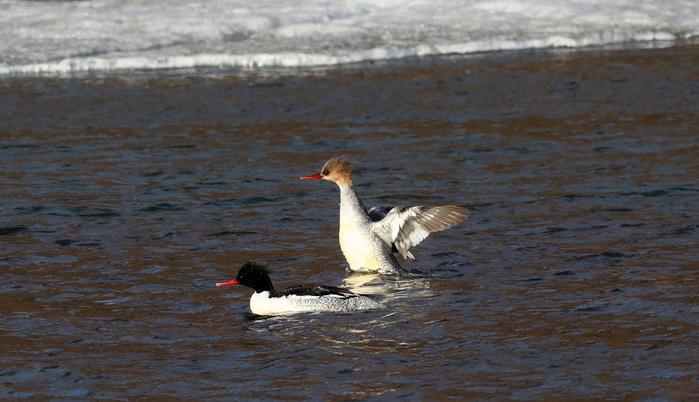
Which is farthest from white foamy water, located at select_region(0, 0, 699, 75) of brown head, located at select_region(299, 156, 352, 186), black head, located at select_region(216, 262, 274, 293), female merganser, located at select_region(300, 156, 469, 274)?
black head, located at select_region(216, 262, 274, 293)

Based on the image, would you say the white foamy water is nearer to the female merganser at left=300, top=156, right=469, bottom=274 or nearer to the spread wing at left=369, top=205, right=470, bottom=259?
the female merganser at left=300, top=156, right=469, bottom=274

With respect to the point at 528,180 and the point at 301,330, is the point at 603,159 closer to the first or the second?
the point at 528,180

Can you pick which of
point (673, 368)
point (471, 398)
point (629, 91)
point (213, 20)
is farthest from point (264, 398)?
point (213, 20)

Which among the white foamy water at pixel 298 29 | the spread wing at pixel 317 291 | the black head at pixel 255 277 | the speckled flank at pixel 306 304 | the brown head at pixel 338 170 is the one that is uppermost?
Answer: the white foamy water at pixel 298 29

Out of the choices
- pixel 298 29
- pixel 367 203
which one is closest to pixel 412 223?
pixel 367 203

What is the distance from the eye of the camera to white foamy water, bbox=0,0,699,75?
769 inches

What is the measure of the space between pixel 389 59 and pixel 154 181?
7174 mm

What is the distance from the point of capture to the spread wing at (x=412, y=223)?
10031 millimetres

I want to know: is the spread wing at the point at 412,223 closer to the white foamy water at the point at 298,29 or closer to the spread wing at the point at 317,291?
the spread wing at the point at 317,291

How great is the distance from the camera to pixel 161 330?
8.27 m

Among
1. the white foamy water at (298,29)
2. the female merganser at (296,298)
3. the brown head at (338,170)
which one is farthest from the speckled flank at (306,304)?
the white foamy water at (298,29)

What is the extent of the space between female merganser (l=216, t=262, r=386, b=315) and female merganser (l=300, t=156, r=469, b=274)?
125 centimetres

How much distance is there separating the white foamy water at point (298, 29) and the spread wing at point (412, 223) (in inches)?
368

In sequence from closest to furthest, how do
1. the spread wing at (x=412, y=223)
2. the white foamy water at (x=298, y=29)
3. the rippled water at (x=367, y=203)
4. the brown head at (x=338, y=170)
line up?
1. the rippled water at (x=367, y=203)
2. the spread wing at (x=412, y=223)
3. the brown head at (x=338, y=170)
4. the white foamy water at (x=298, y=29)
